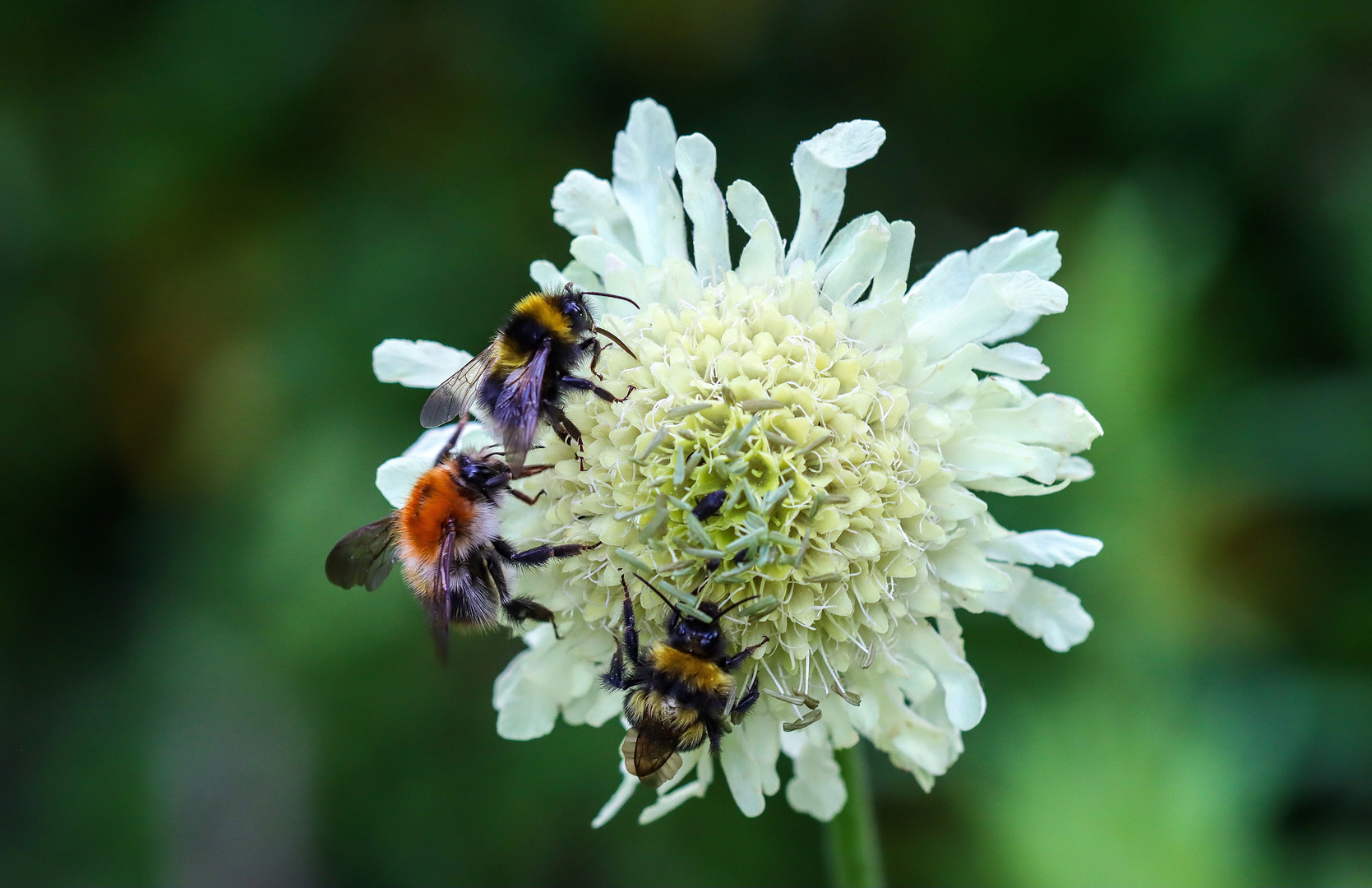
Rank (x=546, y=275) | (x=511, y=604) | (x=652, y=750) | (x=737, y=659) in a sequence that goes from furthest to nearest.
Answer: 1. (x=546, y=275)
2. (x=511, y=604)
3. (x=737, y=659)
4. (x=652, y=750)

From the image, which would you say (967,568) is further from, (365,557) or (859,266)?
(365,557)

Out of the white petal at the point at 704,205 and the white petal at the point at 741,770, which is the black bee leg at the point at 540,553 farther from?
the white petal at the point at 704,205

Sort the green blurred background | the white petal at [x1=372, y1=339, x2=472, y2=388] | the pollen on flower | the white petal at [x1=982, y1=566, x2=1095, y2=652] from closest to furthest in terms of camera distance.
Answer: the pollen on flower → the white petal at [x1=982, y1=566, x2=1095, y2=652] → the white petal at [x1=372, y1=339, x2=472, y2=388] → the green blurred background

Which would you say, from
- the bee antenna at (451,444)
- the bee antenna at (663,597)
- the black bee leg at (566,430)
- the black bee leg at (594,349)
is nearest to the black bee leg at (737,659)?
the bee antenna at (663,597)

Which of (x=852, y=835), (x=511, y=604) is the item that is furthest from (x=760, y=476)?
(x=852, y=835)

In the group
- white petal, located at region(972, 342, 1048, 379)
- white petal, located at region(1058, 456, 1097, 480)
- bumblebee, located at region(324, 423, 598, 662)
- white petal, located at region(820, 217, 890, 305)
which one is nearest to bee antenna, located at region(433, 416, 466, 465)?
bumblebee, located at region(324, 423, 598, 662)

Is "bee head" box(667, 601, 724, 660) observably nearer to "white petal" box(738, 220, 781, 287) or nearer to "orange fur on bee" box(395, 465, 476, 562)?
"orange fur on bee" box(395, 465, 476, 562)
